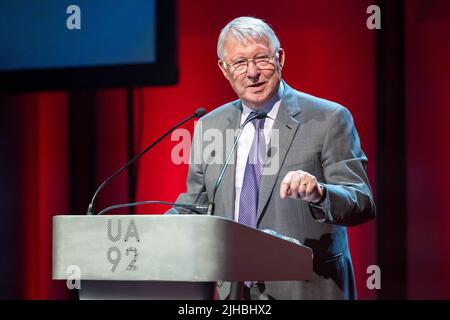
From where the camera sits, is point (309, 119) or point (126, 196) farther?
point (126, 196)

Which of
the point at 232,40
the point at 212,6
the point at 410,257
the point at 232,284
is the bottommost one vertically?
the point at 410,257

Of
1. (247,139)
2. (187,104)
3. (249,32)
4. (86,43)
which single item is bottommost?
(247,139)

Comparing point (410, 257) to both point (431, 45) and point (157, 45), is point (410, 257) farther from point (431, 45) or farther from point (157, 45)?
point (157, 45)

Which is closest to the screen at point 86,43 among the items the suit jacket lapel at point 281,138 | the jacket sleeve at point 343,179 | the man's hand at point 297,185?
the suit jacket lapel at point 281,138

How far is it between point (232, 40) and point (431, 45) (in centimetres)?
132

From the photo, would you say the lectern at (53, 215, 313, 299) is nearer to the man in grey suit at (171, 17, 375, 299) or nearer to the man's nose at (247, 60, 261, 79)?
the man in grey suit at (171, 17, 375, 299)

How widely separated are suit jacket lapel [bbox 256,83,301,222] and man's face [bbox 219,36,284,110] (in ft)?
0.22

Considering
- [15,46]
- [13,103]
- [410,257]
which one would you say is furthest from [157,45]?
[410,257]

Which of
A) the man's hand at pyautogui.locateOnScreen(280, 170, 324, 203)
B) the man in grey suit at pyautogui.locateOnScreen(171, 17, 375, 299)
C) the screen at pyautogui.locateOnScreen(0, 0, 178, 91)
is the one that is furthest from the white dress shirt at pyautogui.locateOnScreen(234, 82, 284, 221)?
the screen at pyautogui.locateOnScreen(0, 0, 178, 91)

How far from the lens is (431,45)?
301cm

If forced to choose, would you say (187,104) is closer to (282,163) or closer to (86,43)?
(86,43)

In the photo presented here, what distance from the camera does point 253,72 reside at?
208 cm

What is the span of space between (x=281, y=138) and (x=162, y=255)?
0.79m

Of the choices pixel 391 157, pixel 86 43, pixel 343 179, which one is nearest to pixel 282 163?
pixel 343 179
